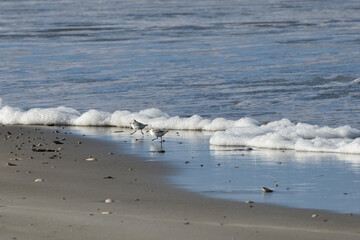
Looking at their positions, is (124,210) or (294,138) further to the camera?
(294,138)

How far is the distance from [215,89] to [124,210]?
412 inches

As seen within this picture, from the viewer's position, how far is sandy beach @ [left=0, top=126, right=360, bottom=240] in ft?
23.1

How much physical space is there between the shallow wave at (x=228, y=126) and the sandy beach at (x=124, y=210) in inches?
78.4

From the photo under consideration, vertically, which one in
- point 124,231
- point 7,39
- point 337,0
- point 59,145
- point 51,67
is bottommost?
point 124,231

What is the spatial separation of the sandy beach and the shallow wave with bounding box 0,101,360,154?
1.99 metres

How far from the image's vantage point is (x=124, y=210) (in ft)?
25.9

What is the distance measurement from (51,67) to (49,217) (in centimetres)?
1574

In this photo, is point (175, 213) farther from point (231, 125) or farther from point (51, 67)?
point (51, 67)

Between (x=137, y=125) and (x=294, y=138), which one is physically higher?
(x=137, y=125)

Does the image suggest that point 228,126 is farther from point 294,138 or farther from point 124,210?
point 124,210

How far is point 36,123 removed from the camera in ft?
47.9

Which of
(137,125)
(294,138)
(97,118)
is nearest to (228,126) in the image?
(137,125)

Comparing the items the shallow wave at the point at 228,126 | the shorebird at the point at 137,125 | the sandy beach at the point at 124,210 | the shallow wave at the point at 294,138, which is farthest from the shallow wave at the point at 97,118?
the sandy beach at the point at 124,210

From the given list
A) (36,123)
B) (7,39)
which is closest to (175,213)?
(36,123)
